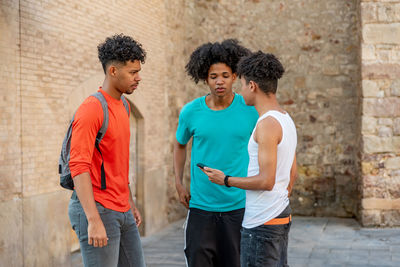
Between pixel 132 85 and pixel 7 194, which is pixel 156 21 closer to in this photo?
pixel 7 194

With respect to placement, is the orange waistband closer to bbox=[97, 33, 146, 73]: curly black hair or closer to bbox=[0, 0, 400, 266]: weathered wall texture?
bbox=[97, 33, 146, 73]: curly black hair

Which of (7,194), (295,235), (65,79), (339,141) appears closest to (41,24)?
(65,79)

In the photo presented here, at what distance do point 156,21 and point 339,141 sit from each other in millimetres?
3534

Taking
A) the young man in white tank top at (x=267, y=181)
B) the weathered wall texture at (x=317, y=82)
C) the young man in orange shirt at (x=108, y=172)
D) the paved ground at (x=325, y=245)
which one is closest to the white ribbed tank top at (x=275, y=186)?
the young man in white tank top at (x=267, y=181)

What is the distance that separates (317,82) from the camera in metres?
8.55

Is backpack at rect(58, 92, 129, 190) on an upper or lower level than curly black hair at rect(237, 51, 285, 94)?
lower

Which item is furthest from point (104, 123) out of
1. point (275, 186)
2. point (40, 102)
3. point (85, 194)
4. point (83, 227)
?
point (40, 102)

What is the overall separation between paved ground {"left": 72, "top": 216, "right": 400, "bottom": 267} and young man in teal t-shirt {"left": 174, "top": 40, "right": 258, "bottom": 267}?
2.60 metres

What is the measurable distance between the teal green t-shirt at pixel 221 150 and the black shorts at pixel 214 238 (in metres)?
0.05

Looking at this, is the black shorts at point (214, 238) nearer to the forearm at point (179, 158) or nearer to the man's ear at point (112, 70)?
the forearm at point (179, 158)

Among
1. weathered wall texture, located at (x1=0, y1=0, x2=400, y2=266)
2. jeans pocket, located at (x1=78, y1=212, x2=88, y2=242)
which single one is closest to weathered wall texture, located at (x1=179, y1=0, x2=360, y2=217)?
weathered wall texture, located at (x1=0, y1=0, x2=400, y2=266)

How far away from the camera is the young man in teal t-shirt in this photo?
3.22 meters

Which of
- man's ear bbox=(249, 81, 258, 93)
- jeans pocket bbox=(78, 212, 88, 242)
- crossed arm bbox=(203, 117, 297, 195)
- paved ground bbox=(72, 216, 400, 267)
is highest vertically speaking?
man's ear bbox=(249, 81, 258, 93)

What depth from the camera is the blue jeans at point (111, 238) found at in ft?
8.51
